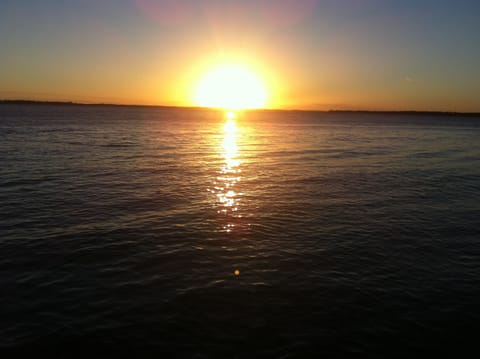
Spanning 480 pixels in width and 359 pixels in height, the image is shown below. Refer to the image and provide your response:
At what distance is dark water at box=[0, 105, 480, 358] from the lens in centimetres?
1061

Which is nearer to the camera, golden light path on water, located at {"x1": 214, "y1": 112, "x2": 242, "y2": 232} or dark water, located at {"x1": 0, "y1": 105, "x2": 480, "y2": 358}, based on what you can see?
dark water, located at {"x1": 0, "y1": 105, "x2": 480, "y2": 358}

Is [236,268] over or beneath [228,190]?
beneath

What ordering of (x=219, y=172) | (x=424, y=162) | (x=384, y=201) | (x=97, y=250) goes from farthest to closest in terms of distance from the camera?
(x=424, y=162) < (x=219, y=172) < (x=384, y=201) < (x=97, y=250)

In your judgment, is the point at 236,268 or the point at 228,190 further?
the point at 228,190

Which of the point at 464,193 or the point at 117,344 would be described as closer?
the point at 117,344

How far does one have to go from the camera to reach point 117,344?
1021cm

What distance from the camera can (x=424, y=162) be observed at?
4756 cm

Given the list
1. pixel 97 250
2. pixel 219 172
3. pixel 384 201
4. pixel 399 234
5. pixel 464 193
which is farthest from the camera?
pixel 219 172

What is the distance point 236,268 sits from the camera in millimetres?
15008

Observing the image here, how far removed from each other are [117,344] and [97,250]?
7119 millimetres

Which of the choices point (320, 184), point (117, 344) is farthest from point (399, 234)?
point (117, 344)

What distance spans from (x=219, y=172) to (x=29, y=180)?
17.6 meters

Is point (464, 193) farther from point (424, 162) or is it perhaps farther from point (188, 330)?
point (188, 330)

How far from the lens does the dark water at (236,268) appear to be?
34.8 feet
